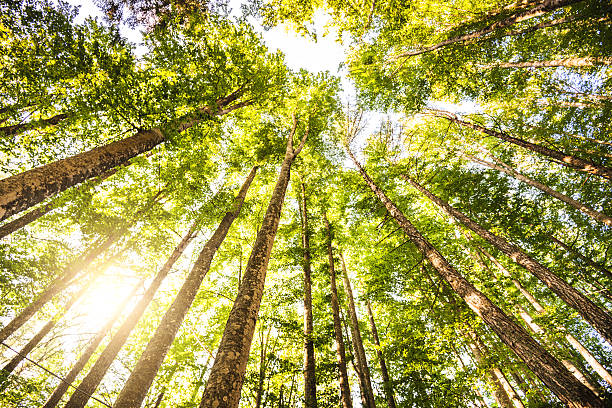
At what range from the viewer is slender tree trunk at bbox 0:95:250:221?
Result: 3.10m

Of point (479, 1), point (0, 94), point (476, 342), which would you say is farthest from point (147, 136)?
point (479, 1)

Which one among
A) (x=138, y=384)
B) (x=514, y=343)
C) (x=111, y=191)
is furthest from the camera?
(x=111, y=191)

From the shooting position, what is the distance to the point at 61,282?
28.9 ft

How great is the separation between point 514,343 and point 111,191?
1449 centimetres

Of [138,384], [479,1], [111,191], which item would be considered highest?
[479,1]

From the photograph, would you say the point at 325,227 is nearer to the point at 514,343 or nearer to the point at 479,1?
the point at 514,343

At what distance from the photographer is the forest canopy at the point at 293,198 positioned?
18.2 feet

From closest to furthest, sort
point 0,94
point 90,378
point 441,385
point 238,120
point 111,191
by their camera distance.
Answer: point 0,94
point 441,385
point 90,378
point 111,191
point 238,120

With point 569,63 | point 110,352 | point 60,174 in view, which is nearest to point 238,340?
point 60,174

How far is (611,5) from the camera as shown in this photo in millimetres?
5688

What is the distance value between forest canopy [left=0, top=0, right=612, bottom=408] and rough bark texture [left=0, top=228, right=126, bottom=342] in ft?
0.36

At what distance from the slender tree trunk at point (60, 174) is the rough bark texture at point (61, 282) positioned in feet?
16.0

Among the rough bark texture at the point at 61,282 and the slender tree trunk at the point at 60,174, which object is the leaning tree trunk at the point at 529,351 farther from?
the rough bark texture at the point at 61,282

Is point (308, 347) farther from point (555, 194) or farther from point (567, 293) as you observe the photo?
point (555, 194)
